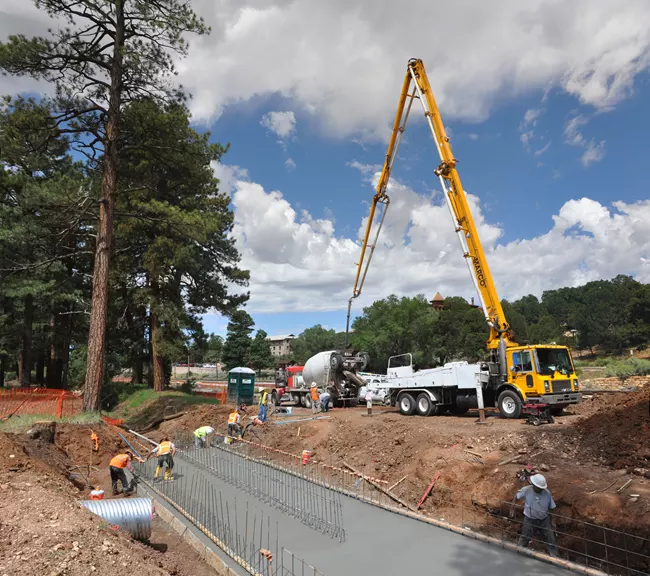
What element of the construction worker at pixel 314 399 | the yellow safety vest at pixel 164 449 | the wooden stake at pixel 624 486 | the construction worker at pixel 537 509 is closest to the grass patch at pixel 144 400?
the construction worker at pixel 314 399

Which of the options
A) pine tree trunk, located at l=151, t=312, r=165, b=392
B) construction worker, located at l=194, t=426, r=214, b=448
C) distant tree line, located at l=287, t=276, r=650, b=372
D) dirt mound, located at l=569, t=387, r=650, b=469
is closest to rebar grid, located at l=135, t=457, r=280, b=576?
construction worker, located at l=194, t=426, r=214, b=448

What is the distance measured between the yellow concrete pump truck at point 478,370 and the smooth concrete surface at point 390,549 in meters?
7.33

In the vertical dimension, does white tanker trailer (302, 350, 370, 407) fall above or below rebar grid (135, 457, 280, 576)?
above

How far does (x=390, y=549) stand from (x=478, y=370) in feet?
29.8

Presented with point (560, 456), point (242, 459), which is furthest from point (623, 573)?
point (242, 459)

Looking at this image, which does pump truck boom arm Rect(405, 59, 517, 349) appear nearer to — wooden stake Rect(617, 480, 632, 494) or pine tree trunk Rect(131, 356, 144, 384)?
wooden stake Rect(617, 480, 632, 494)

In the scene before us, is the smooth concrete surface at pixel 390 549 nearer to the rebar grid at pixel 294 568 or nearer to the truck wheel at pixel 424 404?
the rebar grid at pixel 294 568

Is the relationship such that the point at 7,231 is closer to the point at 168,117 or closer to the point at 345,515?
the point at 168,117

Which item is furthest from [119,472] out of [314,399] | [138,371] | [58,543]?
[138,371]

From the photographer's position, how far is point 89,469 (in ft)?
38.9

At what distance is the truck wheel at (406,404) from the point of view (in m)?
16.5

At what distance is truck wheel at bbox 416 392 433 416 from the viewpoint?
15.7m

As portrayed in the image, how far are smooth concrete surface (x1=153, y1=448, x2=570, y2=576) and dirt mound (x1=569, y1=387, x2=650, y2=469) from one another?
456 cm

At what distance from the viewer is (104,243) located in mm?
14055
